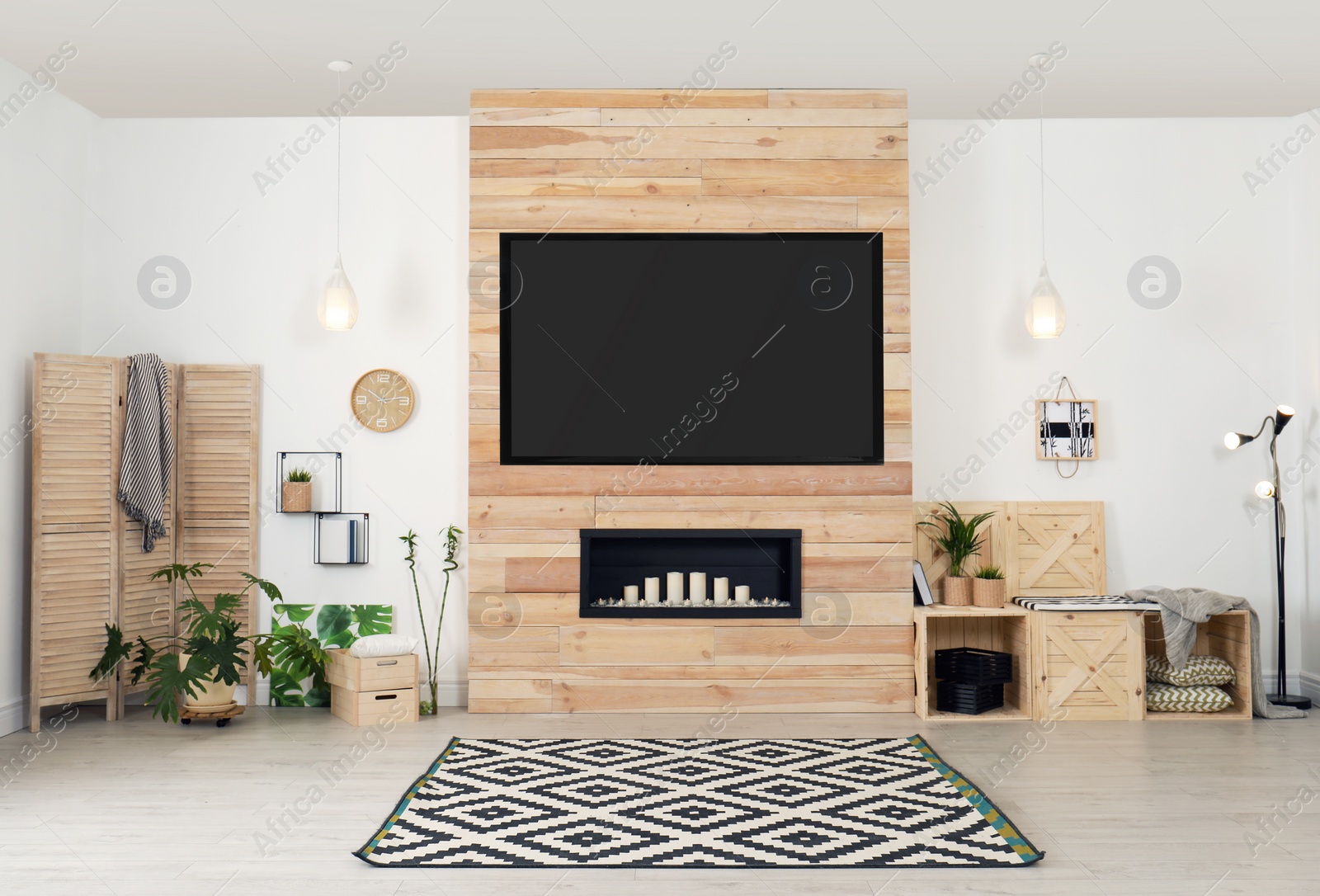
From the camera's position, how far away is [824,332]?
5.00 m

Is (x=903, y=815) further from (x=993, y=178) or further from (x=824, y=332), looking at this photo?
(x=993, y=178)

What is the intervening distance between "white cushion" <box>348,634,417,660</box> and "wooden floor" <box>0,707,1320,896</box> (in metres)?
0.34

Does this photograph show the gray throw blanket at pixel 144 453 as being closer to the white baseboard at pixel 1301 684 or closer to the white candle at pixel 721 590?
the white candle at pixel 721 590

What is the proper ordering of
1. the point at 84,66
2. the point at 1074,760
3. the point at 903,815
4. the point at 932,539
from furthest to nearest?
the point at 932,539, the point at 84,66, the point at 1074,760, the point at 903,815

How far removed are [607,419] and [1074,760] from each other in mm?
2512

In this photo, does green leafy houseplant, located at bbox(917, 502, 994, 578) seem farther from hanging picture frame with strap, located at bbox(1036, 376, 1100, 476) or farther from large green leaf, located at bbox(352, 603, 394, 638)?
large green leaf, located at bbox(352, 603, 394, 638)

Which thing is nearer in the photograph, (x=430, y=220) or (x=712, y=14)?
(x=712, y=14)

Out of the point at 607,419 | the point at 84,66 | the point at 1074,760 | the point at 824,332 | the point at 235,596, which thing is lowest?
the point at 1074,760

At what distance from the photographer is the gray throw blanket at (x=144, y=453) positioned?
476 centimetres

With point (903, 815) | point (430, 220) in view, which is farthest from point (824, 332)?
point (903, 815)

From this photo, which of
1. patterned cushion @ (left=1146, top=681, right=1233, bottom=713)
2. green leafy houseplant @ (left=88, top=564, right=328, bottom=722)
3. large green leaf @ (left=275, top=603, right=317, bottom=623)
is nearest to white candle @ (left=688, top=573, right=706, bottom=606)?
green leafy houseplant @ (left=88, top=564, right=328, bottom=722)

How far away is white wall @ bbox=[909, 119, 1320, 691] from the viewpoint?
17.5 ft

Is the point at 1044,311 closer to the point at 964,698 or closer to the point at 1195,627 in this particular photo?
the point at 1195,627

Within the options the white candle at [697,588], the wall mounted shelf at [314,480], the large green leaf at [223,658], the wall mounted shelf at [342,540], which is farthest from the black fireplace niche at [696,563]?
the large green leaf at [223,658]
